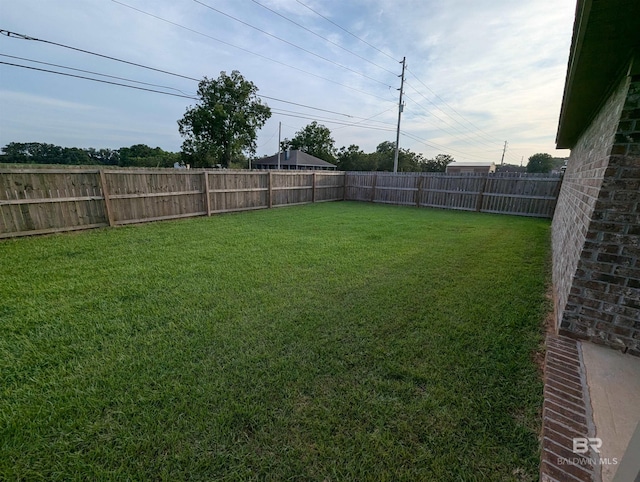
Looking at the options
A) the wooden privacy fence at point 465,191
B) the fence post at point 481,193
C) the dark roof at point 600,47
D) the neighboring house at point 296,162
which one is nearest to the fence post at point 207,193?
the wooden privacy fence at point 465,191

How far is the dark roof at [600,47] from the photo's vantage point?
1446 mm

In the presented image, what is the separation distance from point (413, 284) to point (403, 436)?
2219 millimetres

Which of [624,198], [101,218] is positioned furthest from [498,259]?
[101,218]

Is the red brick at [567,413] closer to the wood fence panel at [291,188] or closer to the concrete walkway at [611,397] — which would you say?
the concrete walkway at [611,397]

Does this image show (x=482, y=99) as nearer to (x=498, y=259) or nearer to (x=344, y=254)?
(x=498, y=259)

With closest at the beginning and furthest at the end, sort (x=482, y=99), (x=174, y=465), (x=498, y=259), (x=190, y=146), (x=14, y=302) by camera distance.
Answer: (x=174, y=465) < (x=14, y=302) < (x=498, y=259) < (x=482, y=99) < (x=190, y=146)

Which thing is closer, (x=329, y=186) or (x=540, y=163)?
(x=329, y=186)

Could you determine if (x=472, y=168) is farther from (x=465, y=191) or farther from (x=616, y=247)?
(x=616, y=247)

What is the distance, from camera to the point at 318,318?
8.54 ft

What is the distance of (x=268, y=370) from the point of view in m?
1.91

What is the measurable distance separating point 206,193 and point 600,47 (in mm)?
8489

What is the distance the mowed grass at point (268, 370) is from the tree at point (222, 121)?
26.2 metres

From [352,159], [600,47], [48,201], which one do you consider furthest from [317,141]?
[600,47]

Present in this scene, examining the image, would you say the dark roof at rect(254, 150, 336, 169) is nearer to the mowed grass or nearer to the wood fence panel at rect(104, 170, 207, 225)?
the wood fence panel at rect(104, 170, 207, 225)
